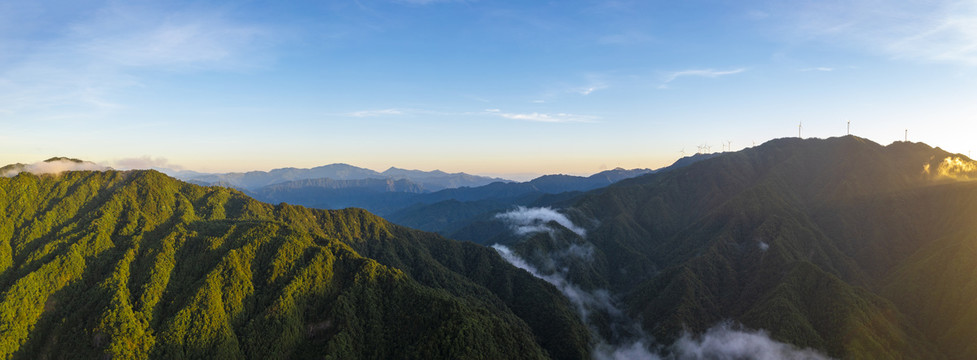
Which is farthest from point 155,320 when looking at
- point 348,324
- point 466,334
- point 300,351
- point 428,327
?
point 466,334

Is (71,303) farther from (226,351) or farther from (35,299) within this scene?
(226,351)

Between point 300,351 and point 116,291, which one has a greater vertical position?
point 116,291

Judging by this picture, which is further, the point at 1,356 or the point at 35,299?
the point at 35,299

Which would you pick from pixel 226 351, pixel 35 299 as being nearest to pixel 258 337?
pixel 226 351

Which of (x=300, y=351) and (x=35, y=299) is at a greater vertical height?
(x=35, y=299)

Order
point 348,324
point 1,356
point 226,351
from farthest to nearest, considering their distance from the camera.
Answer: point 348,324, point 226,351, point 1,356

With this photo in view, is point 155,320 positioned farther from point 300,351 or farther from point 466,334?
point 466,334

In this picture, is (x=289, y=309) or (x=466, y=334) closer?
(x=466, y=334)

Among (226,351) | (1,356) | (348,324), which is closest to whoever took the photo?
(1,356)

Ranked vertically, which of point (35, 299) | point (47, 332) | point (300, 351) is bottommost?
point (300, 351)
